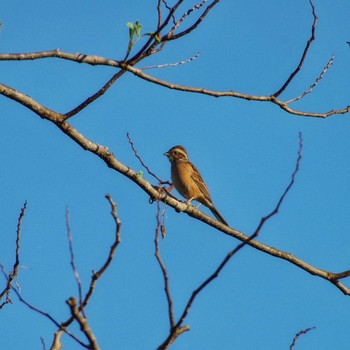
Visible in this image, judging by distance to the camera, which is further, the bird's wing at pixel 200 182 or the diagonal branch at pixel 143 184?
the bird's wing at pixel 200 182

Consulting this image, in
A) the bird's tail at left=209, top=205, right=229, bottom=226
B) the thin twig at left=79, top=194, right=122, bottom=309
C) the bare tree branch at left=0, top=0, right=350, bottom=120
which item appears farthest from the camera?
the bird's tail at left=209, top=205, right=229, bottom=226

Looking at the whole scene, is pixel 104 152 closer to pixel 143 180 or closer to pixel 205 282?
pixel 143 180

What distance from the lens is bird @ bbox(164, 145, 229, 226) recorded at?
12.6 meters

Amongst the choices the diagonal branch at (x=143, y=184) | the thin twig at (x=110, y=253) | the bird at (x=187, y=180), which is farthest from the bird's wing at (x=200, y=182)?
the thin twig at (x=110, y=253)

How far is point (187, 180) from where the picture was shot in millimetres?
12672

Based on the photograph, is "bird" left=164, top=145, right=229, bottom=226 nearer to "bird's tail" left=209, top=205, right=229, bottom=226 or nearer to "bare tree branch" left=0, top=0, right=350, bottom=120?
"bird's tail" left=209, top=205, right=229, bottom=226

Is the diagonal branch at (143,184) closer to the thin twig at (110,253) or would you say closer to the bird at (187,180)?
the thin twig at (110,253)

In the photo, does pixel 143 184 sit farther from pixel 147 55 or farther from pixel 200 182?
pixel 200 182

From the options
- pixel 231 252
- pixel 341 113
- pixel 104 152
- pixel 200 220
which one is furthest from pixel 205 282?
pixel 200 220

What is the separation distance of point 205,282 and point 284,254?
3.60m

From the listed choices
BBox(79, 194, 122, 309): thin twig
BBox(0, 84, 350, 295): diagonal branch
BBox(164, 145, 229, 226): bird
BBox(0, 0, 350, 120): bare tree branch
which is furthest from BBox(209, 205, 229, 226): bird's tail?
BBox(79, 194, 122, 309): thin twig

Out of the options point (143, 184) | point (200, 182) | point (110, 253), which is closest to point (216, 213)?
point (200, 182)

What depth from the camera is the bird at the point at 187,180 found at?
1255cm

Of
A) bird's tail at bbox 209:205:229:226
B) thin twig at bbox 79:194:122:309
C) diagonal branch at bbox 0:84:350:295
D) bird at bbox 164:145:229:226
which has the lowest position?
thin twig at bbox 79:194:122:309
